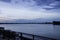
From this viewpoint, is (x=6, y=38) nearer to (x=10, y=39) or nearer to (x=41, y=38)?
(x=10, y=39)

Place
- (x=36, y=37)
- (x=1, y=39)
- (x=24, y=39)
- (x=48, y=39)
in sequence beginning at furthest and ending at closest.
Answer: (x=1, y=39) → (x=24, y=39) → (x=36, y=37) → (x=48, y=39)

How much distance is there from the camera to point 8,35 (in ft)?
19.7

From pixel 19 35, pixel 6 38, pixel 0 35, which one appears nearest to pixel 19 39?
pixel 19 35

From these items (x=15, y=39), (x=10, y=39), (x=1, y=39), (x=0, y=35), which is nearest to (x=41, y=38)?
(x=15, y=39)

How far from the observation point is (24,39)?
5.20m

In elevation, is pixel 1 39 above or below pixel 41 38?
below

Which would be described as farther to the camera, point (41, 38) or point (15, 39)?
point (15, 39)

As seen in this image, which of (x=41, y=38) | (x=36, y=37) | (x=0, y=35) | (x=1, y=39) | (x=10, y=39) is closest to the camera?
(x=41, y=38)

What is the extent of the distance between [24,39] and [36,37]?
83cm

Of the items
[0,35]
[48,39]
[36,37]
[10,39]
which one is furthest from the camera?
[0,35]

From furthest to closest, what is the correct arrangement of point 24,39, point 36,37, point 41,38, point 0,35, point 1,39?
1. point 0,35
2. point 1,39
3. point 24,39
4. point 36,37
5. point 41,38

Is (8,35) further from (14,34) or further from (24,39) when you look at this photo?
(24,39)

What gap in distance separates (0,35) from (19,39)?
234 cm

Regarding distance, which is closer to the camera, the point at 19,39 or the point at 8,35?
the point at 19,39
